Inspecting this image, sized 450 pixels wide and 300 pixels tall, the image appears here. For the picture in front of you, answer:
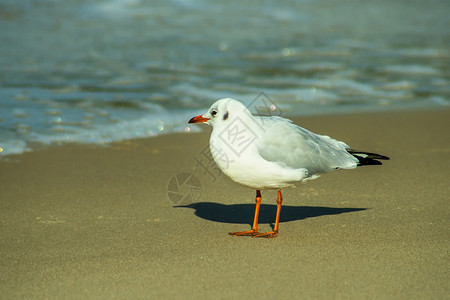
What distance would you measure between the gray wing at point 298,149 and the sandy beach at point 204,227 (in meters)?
0.45

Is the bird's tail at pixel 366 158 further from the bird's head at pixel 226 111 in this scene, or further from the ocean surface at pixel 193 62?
the ocean surface at pixel 193 62

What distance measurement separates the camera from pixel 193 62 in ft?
35.4

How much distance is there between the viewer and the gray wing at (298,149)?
423cm

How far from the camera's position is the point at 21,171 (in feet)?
18.6

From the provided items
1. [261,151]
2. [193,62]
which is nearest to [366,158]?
[261,151]

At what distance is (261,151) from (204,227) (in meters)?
0.78

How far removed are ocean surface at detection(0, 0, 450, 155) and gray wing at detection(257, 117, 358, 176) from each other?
286cm

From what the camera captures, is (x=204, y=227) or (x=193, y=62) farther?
(x=193, y=62)

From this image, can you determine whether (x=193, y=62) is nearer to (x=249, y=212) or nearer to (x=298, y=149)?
(x=249, y=212)

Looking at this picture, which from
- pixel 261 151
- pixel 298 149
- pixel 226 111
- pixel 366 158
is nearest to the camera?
pixel 261 151

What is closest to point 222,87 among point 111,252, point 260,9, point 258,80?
point 258,80

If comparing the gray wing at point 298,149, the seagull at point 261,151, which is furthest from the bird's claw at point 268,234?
the gray wing at point 298,149

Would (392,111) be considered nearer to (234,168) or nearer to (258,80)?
(258,80)

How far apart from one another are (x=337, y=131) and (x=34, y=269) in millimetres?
4366
